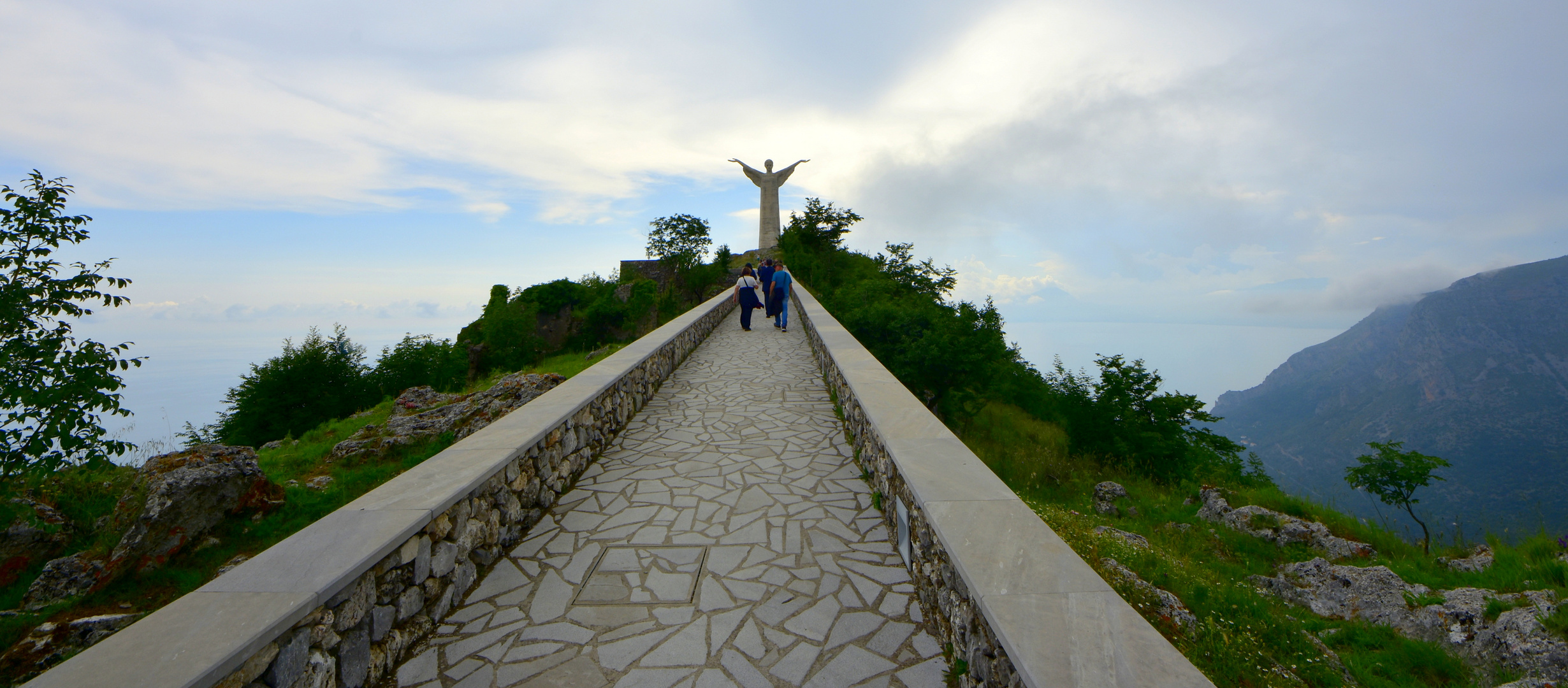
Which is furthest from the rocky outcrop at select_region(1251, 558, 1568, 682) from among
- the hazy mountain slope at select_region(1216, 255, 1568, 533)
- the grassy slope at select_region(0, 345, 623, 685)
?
the hazy mountain slope at select_region(1216, 255, 1568, 533)

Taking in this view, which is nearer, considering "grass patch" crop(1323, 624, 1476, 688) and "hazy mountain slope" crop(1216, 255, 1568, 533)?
"grass patch" crop(1323, 624, 1476, 688)

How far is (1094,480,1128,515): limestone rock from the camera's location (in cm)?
1269

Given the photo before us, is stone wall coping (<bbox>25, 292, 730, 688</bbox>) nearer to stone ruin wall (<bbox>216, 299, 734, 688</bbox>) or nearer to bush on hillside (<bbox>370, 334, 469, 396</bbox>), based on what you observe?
stone ruin wall (<bbox>216, 299, 734, 688</bbox>)

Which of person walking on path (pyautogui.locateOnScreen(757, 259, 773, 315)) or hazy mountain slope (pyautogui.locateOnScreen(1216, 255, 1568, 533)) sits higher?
person walking on path (pyautogui.locateOnScreen(757, 259, 773, 315))

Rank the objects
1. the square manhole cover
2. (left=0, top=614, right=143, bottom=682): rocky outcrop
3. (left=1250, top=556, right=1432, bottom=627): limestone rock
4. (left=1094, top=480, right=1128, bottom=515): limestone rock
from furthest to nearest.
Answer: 1. (left=1094, top=480, right=1128, bottom=515): limestone rock
2. (left=1250, top=556, right=1432, bottom=627): limestone rock
3. the square manhole cover
4. (left=0, top=614, right=143, bottom=682): rocky outcrop

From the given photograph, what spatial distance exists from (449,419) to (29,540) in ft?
12.8

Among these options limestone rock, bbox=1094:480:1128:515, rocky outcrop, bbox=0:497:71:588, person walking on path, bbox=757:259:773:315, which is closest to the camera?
rocky outcrop, bbox=0:497:71:588

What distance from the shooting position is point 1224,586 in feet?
20.4

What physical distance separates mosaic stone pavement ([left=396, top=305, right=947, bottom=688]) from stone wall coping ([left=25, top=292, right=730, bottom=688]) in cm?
65

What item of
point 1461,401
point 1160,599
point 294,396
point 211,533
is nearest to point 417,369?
point 294,396

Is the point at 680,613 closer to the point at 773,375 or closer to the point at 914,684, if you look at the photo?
the point at 914,684

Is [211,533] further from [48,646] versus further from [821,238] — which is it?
[821,238]

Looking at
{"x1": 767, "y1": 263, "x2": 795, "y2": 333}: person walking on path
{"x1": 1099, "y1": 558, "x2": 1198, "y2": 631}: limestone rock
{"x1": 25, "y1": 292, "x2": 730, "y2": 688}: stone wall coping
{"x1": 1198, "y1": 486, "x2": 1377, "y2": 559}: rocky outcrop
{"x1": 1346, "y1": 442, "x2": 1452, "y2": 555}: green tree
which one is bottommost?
{"x1": 1346, "y1": 442, "x2": 1452, "y2": 555}: green tree

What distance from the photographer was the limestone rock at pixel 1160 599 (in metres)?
4.01
